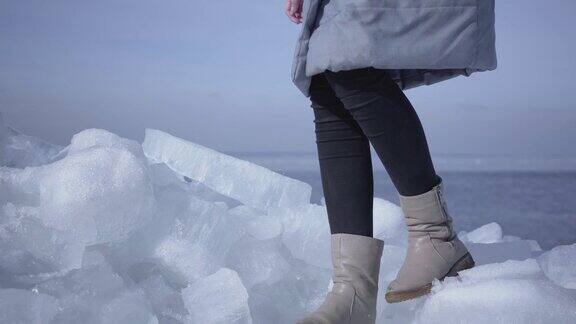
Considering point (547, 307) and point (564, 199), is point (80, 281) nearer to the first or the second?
point (547, 307)

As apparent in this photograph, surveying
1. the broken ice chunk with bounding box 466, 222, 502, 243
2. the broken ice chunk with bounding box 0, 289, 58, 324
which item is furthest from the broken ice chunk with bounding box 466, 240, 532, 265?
the broken ice chunk with bounding box 0, 289, 58, 324

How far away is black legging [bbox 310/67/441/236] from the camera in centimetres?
114

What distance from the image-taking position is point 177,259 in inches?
60.2

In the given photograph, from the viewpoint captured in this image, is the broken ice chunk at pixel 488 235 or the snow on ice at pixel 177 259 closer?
the snow on ice at pixel 177 259

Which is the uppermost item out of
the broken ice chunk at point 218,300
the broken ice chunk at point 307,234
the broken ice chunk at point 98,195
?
the broken ice chunk at point 98,195

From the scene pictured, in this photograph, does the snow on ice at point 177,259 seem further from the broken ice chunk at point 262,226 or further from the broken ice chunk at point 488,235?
the broken ice chunk at point 488,235

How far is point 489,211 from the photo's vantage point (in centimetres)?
671

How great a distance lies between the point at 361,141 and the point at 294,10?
0.35 metres

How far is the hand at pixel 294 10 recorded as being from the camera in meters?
1.37

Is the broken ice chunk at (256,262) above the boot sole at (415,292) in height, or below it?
below

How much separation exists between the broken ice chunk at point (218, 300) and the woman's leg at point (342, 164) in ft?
0.89

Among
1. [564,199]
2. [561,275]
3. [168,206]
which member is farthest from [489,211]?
[168,206]

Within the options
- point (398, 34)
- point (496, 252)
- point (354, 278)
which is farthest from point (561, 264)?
point (398, 34)

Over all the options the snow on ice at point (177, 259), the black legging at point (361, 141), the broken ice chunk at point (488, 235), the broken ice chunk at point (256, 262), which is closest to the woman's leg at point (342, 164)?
the black legging at point (361, 141)
